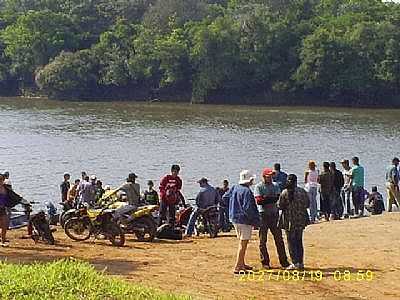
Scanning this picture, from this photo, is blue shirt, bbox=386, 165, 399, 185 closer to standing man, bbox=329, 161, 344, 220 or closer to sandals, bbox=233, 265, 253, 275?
standing man, bbox=329, 161, 344, 220

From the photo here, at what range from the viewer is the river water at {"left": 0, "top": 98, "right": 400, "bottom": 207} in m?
31.9

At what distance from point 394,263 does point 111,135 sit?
1370 inches

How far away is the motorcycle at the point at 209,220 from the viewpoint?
15867mm

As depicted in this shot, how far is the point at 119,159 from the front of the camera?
1416 inches

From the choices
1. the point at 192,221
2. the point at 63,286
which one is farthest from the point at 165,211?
the point at 63,286

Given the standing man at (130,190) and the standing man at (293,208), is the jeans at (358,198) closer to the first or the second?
the standing man at (130,190)

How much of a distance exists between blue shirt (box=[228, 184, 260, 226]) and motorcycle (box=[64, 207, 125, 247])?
3906mm

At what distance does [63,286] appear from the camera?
808cm

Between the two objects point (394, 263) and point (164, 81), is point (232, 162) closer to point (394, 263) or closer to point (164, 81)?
point (394, 263)

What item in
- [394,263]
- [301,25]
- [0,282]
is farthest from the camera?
[301,25]

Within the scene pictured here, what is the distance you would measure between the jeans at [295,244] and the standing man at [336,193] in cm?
641

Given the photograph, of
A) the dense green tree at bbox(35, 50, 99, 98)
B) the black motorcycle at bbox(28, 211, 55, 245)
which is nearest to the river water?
the black motorcycle at bbox(28, 211, 55, 245)

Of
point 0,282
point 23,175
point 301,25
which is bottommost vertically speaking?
point 23,175

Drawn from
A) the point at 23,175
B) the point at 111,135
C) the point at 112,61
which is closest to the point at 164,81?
the point at 112,61
